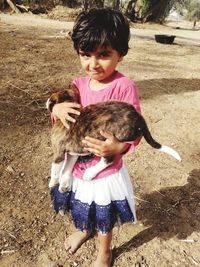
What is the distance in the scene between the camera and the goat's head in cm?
218

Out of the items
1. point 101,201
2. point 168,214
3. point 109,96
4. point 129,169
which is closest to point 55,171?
point 101,201

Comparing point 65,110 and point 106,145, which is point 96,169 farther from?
point 65,110

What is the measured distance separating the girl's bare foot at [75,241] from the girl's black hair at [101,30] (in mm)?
1637

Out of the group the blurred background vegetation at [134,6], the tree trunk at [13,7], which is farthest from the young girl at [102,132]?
the tree trunk at [13,7]

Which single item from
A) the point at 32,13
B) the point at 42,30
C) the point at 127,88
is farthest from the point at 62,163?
the point at 32,13

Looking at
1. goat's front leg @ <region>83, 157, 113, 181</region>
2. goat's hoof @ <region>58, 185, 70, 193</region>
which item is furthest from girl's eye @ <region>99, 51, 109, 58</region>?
goat's hoof @ <region>58, 185, 70, 193</region>

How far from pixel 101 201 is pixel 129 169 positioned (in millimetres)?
1791

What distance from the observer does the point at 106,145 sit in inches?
79.4

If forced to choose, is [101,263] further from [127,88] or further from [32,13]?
[32,13]

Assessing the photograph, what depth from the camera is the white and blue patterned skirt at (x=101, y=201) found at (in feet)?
7.70

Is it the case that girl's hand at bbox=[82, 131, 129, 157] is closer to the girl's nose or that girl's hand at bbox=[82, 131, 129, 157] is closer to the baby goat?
the baby goat

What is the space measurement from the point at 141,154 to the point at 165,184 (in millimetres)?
678

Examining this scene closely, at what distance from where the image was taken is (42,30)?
41.8ft

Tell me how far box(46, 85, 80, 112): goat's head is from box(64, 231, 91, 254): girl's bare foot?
4.17 feet
